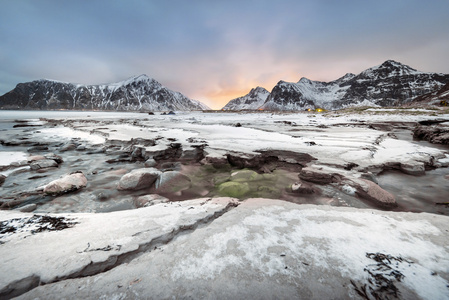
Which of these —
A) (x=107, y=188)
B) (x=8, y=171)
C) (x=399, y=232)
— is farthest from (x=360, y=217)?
(x=8, y=171)

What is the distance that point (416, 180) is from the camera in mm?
4770

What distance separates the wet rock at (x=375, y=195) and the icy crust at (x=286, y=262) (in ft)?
3.26

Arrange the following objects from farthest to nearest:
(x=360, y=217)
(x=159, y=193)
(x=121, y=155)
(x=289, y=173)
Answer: (x=121, y=155), (x=289, y=173), (x=159, y=193), (x=360, y=217)

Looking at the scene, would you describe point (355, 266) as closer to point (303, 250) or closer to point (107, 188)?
point (303, 250)

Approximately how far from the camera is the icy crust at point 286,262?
1.45 metres

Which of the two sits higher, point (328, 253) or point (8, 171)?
point (328, 253)

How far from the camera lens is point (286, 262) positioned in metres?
1.77

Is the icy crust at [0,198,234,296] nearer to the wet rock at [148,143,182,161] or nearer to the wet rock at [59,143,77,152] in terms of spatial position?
the wet rock at [148,143,182,161]

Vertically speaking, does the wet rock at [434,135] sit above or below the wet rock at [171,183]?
above

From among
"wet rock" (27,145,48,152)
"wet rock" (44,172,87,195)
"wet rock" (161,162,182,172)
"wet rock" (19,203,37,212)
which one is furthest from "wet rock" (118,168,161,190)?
"wet rock" (27,145,48,152)

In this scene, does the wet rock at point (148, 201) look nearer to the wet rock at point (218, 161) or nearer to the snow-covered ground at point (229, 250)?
the snow-covered ground at point (229, 250)

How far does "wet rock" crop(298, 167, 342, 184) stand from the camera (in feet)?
14.4

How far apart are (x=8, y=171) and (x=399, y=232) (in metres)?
9.73

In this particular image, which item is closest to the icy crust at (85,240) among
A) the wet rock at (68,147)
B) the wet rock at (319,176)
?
the wet rock at (319,176)
